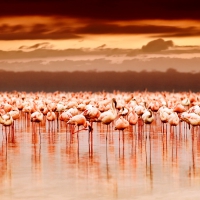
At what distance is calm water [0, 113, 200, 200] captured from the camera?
1109 cm

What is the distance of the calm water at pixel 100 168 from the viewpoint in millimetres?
11094

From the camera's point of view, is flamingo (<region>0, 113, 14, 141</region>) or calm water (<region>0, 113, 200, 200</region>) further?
flamingo (<region>0, 113, 14, 141</region>)

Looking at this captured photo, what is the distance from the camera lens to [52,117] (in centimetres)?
2189

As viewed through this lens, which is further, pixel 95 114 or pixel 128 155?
pixel 95 114

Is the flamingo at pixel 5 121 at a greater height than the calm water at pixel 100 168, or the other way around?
the flamingo at pixel 5 121

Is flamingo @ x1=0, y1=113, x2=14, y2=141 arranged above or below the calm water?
above

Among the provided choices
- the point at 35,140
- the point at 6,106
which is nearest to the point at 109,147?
the point at 35,140

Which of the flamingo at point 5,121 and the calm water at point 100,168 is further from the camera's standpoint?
the flamingo at point 5,121

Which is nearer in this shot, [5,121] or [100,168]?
[100,168]

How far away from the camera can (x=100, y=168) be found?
13.5m

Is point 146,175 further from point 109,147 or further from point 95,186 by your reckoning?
point 109,147

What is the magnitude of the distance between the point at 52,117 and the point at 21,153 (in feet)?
19.5

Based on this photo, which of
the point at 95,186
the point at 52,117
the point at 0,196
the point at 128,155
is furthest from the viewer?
the point at 52,117

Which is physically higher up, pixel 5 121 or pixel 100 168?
pixel 5 121
